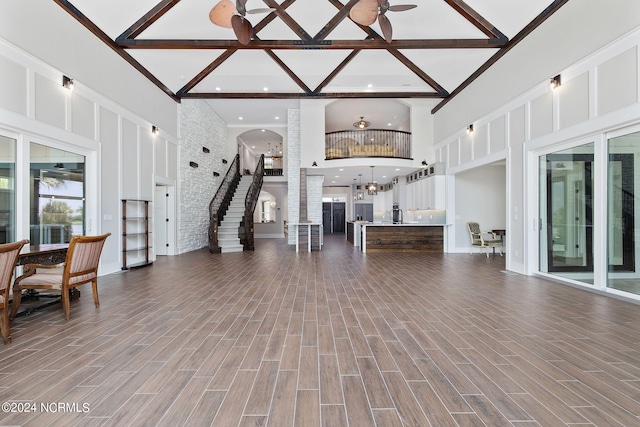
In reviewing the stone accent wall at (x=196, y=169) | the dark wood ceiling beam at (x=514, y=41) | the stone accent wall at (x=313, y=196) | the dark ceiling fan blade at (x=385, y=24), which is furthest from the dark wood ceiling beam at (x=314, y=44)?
the stone accent wall at (x=313, y=196)

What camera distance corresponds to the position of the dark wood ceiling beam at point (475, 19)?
234 inches

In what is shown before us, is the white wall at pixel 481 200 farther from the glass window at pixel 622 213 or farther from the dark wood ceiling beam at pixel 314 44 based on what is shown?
the glass window at pixel 622 213

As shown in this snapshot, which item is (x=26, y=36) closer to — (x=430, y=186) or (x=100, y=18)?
(x=100, y=18)

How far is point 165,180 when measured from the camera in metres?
8.05

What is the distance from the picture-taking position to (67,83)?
4824mm

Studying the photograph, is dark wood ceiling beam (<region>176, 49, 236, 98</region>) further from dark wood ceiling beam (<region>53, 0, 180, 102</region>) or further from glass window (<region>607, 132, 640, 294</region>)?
glass window (<region>607, 132, 640, 294</region>)

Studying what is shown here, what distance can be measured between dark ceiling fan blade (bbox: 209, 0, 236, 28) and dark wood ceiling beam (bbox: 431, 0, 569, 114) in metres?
5.08

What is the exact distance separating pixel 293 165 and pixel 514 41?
23.5 feet

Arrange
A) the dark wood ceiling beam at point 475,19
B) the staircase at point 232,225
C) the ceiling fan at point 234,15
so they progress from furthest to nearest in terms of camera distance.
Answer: the staircase at point 232,225, the dark wood ceiling beam at point 475,19, the ceiling fan at point 234,15

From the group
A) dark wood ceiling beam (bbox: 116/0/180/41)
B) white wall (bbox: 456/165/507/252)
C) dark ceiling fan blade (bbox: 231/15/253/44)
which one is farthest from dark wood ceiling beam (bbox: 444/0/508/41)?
dark wood ceiling beam (bbox: 116/0/180/41)

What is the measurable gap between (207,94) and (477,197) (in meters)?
8.61

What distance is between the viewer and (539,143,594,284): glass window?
14.8 ft

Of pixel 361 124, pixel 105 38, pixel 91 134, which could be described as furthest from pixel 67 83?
pixel 361 124

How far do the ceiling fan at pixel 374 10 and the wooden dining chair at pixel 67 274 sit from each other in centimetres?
472
